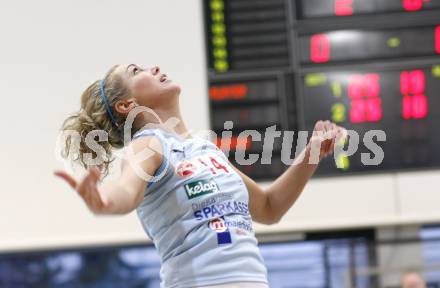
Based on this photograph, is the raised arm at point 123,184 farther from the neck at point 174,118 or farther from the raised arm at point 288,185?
the raised arm at point 288,185

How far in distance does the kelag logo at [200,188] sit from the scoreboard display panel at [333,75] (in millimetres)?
2821

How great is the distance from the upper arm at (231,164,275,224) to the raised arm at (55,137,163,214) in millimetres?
389

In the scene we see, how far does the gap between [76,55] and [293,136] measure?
4.74 ft

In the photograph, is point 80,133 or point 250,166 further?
point 250,166

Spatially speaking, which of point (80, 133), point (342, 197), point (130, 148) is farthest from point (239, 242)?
point (342, 197)

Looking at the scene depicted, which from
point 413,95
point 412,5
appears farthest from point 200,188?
point 412,5

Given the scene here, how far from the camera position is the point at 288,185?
2.15 metres

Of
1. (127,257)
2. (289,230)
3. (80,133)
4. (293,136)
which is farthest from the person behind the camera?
(127,257)

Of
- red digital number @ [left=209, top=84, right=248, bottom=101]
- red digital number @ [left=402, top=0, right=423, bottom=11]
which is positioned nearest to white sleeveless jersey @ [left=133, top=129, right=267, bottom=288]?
red digital number @ [left=209, top=84, right=248, bottom=101]

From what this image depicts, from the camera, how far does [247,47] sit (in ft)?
15.6

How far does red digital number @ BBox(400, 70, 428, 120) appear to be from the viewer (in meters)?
4.64

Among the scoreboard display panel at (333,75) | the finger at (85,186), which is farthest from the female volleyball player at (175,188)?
the scoreboard display panel at (333,75)

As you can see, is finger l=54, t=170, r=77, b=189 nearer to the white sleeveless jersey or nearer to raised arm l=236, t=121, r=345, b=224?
the white sleeveless jersey

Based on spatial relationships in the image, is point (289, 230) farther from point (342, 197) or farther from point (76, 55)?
point (76, 55)
